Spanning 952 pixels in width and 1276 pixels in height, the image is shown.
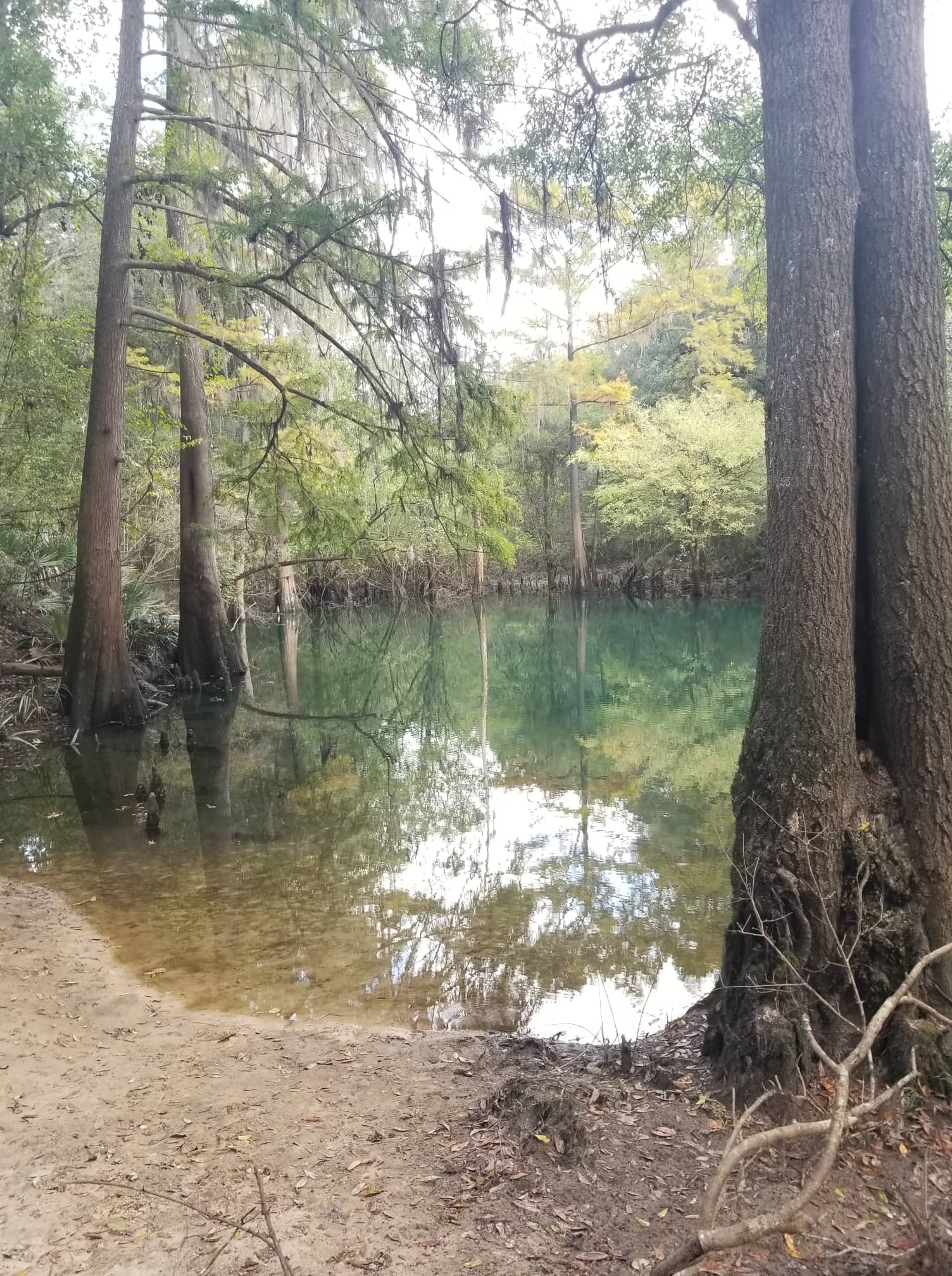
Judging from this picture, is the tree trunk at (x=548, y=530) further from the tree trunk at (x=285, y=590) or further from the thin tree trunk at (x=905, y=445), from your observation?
the thin tree trunk at (x=905, y=445)

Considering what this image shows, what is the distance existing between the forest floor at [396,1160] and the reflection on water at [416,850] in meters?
0.67

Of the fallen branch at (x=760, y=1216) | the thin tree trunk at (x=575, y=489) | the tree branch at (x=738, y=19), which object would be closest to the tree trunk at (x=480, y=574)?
the thin tree trunk at (x=575, y=489)

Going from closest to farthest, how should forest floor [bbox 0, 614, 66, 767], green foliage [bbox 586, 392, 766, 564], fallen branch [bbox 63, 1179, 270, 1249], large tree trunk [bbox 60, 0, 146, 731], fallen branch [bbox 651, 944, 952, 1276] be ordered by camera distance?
fallen branch [bbox 651, 944, 952, 1276] → fallen branch [bbox 63, 1179, 270, 1249] → forest floor [bbox 0, 614, 66, 767] → large tree trunk [bbox 60, 0, 146, 731] → green foliage [bbox 586, 392, 766, 564]

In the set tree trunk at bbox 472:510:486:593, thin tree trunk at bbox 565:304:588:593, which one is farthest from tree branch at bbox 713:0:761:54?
tree trunk at bbox 472:510:486:593

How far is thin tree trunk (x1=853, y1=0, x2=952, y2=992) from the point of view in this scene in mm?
2873

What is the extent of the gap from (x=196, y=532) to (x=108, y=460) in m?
3.04

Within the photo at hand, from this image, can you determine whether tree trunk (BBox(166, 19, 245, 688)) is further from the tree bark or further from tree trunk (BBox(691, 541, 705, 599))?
tree trunk (BBox(691, 541, 705, 599))

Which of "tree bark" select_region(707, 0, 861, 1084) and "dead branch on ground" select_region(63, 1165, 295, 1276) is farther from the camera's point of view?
"tree bark" select_region(707, 0, 861, 1084)

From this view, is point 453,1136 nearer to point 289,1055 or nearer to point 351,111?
point 289,1055

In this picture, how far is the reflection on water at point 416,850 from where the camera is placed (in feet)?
14.4

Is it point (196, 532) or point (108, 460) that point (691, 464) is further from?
point (108, 460)

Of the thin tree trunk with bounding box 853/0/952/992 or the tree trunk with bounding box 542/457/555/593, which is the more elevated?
the tree trunk with bounding box 542/457/555/593

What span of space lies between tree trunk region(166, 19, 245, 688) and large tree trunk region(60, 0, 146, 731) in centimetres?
257

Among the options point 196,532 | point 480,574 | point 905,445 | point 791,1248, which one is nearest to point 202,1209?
point 791,1248
